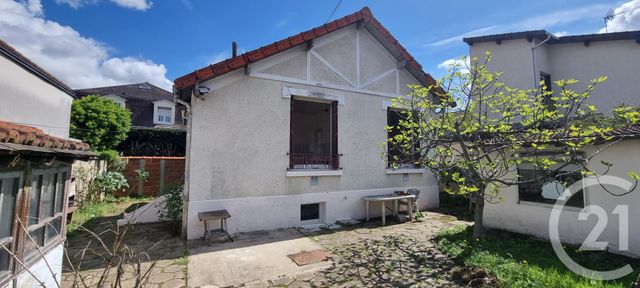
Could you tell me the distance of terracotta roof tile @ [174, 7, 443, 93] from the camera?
760 centimetres

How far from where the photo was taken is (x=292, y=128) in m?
9.88

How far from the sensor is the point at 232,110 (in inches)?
329

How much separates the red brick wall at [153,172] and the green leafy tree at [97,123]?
2566mm

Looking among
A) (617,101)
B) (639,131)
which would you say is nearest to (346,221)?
(639,131)

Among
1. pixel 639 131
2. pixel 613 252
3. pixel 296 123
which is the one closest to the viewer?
pixel 639 131

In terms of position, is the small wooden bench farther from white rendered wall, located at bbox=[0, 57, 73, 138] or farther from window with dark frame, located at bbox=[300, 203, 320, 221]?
white rendered wall, located at bbox=[0, 57, 73, 138]

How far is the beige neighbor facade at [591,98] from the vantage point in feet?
20.9

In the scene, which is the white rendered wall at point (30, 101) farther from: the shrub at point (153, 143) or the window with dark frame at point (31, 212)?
the shrub at point (153, 143)

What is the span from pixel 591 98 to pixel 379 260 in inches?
522

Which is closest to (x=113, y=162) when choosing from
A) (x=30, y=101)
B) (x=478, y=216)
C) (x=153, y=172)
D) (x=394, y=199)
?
(x=153, y=172)

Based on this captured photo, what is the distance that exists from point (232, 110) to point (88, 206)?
7554mm

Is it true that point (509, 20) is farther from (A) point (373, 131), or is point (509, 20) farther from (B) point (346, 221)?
(B) point (346, 221)

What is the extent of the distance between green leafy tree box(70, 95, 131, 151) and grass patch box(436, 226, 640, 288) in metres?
16.2

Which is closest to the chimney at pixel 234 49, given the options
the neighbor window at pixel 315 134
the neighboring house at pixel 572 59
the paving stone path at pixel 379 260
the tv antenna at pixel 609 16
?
the neighbor window at pixel 315 134
